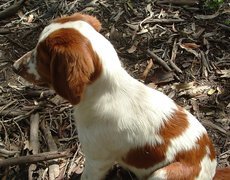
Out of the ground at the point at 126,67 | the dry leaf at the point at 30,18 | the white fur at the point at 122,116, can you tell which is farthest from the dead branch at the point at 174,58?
the dry leaf at the point at 30,18

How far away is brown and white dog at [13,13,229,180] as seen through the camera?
366cm

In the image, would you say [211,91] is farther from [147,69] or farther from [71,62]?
[71,62]

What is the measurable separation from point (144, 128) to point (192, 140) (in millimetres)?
390

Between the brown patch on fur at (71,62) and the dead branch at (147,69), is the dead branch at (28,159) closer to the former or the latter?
the brown patch on fur at (71,62)

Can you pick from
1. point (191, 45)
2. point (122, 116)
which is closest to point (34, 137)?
point (122, 116)

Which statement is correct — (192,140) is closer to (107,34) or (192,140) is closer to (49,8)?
(107,34)

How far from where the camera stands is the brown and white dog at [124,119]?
144 inches

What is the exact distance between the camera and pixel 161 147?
382 cm

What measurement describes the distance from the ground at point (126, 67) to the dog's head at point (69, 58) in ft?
3.97

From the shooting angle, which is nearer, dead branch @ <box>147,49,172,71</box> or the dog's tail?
the dog's tail

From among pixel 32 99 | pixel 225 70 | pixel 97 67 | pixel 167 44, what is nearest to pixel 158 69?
pixel 167 44

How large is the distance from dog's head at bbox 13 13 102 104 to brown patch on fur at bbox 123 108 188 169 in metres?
0.69

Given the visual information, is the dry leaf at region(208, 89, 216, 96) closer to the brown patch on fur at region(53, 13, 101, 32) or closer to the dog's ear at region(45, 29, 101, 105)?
the brown patch on fur at region(53, 13, 101, 32)

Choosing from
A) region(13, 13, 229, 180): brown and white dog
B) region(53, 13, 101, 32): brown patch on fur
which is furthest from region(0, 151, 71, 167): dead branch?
region(53, 13, 101, 32): brown patch on fur
